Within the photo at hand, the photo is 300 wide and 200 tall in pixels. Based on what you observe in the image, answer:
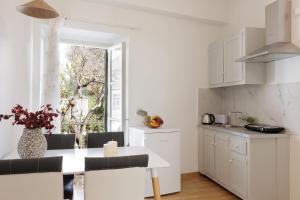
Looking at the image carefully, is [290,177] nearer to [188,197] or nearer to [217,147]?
[217,147]

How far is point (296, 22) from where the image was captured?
9.04ft

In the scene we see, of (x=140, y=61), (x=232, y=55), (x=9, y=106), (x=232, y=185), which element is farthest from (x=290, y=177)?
(x=9, y=106)

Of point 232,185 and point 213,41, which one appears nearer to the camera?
point 232,185

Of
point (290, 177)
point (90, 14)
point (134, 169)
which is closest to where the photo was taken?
point (134, 169)

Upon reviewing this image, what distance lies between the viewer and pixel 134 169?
1.50m

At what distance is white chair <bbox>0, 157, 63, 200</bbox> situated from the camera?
133cm

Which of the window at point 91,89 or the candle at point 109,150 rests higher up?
the window at point 91,89

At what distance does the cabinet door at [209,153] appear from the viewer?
3.56 meters

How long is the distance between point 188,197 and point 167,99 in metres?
Result: 1.47

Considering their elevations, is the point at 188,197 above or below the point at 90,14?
below

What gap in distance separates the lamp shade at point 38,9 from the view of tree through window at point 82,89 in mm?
2276

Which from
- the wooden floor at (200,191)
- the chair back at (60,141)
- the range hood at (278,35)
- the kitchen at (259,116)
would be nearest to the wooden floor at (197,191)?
the wooden floor at (200,191)

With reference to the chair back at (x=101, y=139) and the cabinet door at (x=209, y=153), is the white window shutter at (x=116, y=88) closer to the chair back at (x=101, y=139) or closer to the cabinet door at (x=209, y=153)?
the chair back at (x=101, y=139)

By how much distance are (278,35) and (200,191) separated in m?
2.22
